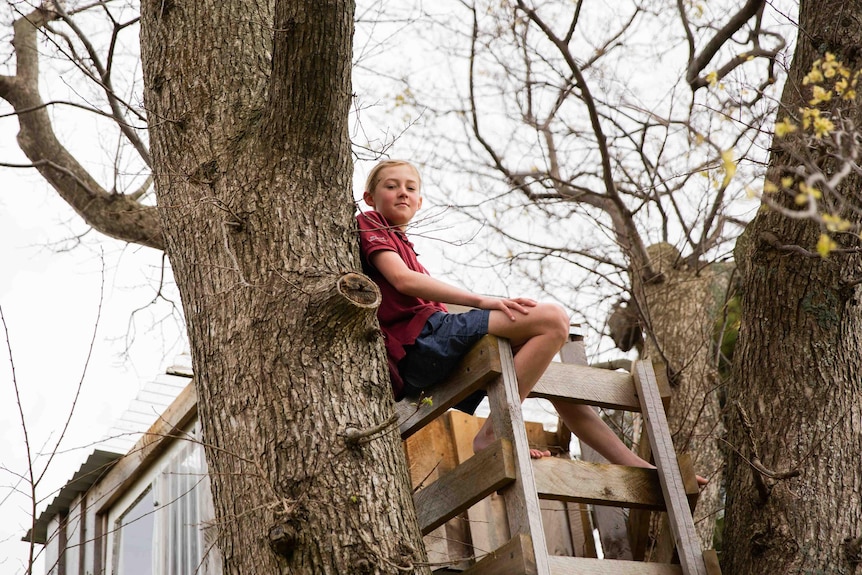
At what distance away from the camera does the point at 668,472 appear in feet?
11.5

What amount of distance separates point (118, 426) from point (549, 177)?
3825 mm

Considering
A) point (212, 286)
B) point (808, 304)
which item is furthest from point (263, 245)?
point (808, 304)

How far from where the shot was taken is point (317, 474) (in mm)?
2770

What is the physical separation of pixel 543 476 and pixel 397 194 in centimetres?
139

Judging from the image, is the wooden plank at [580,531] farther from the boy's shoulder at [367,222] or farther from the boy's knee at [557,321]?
the boy's shoulder at [367,222]

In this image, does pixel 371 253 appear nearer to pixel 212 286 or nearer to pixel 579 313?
pixel 212 286

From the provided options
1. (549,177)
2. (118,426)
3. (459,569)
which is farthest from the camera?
(549,177)

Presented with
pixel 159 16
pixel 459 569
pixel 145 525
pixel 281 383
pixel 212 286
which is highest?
pixel 159 16

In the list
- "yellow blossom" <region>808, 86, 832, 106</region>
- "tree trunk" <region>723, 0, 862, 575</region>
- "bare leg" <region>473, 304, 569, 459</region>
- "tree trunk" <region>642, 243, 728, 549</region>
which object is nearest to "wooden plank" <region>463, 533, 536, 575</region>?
"bare leg" <region>473, 304, 569, 459</region>

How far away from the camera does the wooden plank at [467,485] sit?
312 centimetres

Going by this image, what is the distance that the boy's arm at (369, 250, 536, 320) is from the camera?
343 cm

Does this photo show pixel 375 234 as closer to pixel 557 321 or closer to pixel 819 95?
pixel 557 321

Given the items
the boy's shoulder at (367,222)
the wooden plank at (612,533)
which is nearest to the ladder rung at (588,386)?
the wooden plank at (612,533)

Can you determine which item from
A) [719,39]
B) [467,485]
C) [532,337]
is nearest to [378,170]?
[532,337]
